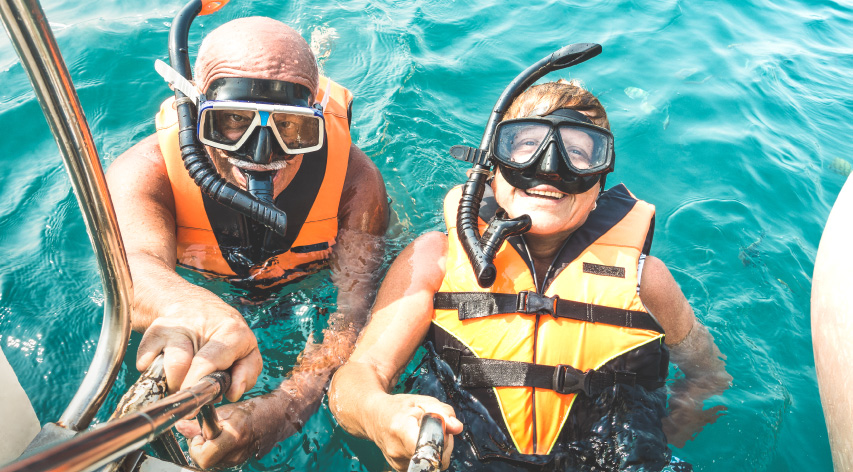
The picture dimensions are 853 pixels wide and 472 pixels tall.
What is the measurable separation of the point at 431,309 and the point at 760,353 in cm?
234

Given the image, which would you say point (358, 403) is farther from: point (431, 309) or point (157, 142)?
point (157, 142)

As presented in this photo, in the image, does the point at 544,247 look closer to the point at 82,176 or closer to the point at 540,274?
the point at 540,274

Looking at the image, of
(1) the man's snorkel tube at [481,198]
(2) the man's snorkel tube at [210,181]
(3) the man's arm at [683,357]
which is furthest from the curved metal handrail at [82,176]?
(3) the man's arm at [683,357]

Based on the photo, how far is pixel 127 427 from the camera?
37.9 inches

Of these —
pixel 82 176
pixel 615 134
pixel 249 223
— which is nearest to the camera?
pixel 82 176

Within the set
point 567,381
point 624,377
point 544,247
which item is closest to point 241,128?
point 544,247

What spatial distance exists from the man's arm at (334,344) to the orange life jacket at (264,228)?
4.6 inches

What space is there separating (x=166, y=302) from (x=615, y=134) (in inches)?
177

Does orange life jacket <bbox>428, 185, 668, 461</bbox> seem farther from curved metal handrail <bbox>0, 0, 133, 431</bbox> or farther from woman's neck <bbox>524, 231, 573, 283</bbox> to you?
curved metal handrail <bbox>0, 0, 133, 431</bbox>

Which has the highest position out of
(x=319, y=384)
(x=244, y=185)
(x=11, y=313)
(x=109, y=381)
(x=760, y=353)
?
(x=109, y=381)

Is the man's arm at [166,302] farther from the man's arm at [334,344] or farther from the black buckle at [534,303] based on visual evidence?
the black buckle at [534,303]

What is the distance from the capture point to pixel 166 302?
2258mm

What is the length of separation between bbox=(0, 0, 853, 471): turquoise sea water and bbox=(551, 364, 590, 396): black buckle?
92 cm

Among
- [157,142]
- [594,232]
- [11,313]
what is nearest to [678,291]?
[594,232]
